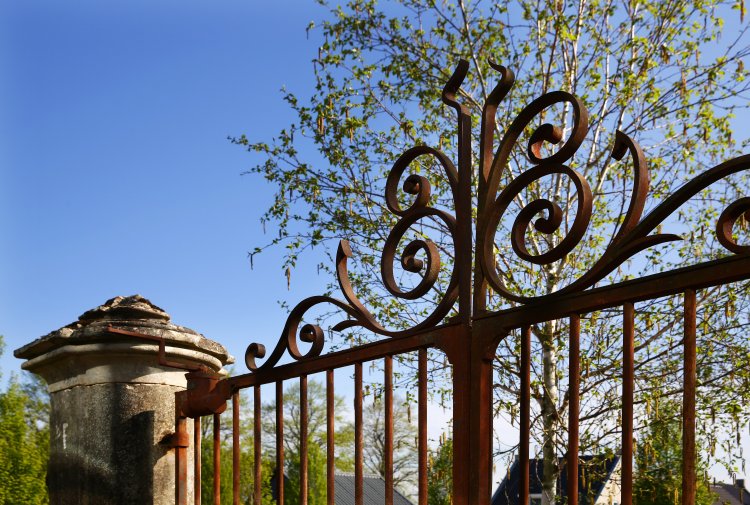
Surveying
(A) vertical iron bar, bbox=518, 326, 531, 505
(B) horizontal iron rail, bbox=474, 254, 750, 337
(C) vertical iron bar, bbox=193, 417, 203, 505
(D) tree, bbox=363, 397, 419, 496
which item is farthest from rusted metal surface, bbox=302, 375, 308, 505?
(D) tree, bbox=363, 397, 419, 496

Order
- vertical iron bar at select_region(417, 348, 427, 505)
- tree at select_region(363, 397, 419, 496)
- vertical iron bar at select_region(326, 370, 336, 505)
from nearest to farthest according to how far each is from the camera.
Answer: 1. vertical iron bar at select_region(417, 348, 427, 505)
2. vertical iron bar at select_region(326, 370, 336, 505)
3. tree at select_region(363, 397, 419, 496)

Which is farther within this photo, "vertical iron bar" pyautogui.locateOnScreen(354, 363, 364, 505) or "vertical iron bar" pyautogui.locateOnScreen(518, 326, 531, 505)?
"vertical iron bar" pyautogui.locateOnScreen(354, 363, 364, 505)

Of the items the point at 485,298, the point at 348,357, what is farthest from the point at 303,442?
the point at 485,298

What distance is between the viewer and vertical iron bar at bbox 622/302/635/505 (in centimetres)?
192

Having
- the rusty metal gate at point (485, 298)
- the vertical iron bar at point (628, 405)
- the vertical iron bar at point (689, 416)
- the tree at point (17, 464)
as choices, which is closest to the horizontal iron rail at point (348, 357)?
the rusty metal gate at point (485, 298)

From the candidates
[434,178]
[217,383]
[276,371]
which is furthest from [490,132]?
[434,178]

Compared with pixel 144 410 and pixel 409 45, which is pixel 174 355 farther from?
pixel 409 45

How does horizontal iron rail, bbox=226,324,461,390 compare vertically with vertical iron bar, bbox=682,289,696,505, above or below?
above

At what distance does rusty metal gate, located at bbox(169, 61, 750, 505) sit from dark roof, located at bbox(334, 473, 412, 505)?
1660 centimetres

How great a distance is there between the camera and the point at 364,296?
9141 mm

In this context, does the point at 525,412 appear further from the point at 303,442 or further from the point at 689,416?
the point at 303,442

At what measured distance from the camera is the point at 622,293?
6.67ft

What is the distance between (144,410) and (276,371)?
0.66m

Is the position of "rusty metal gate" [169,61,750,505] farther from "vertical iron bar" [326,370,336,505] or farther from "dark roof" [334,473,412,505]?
"dark roof" [334,473,412,505]
